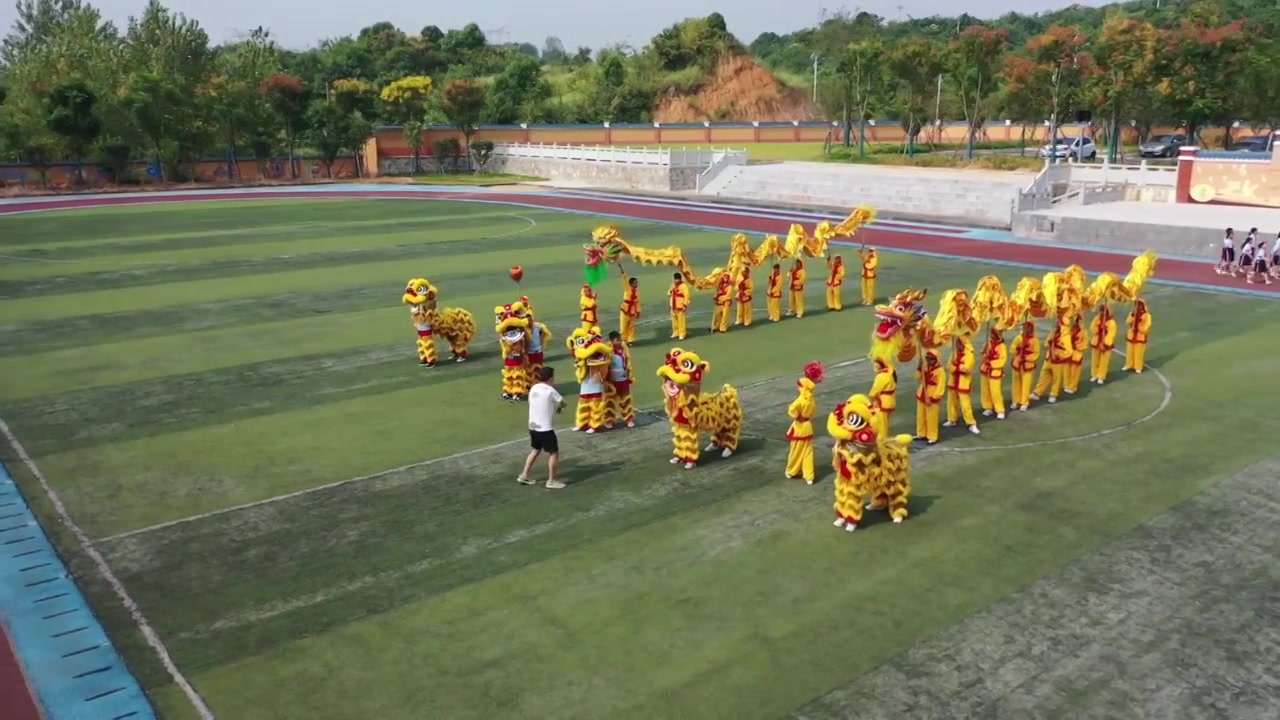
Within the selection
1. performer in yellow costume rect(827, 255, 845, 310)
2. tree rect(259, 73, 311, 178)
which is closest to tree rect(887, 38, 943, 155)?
tree rect(259, 73, 311, 178)

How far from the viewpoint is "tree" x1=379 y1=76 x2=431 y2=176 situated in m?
63.0

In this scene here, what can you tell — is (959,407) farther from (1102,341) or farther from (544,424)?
(544,424)

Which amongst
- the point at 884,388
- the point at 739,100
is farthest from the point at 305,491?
the point at 739,100

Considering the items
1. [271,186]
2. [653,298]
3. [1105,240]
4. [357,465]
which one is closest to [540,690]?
[357,465]

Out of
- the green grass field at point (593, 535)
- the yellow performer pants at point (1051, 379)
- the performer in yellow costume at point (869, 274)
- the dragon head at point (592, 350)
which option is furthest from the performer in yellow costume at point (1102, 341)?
the dragon head at point (592, 350)

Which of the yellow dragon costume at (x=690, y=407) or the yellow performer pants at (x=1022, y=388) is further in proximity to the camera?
the yellow performer pants at (x=1022, y=388)

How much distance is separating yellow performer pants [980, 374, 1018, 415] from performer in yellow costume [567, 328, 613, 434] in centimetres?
540

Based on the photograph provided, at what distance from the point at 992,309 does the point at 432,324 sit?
9.00m

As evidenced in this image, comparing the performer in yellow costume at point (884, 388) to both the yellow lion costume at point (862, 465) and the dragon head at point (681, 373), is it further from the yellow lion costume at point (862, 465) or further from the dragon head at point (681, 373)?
the dragon head at point (681, 373)

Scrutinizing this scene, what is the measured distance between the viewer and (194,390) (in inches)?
645

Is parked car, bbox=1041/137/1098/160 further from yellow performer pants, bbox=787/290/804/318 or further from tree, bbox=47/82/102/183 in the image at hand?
tree, bbox=47/82/102/183

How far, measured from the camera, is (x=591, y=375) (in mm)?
13930

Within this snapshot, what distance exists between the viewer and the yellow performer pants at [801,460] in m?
12.3

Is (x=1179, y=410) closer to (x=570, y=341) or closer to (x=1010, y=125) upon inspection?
(x=570, y=341)
